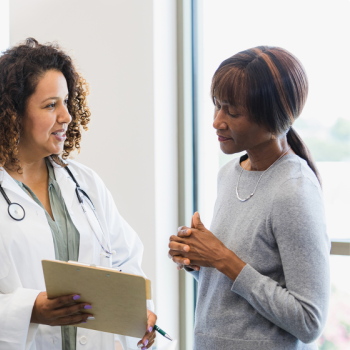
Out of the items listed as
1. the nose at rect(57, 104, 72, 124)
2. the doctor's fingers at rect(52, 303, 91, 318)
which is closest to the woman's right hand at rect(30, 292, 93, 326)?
the doctor's fingers at rect(52, 303, 91, 318)

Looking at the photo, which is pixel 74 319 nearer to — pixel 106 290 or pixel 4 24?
pixel 106 290

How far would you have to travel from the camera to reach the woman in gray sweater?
927 mm

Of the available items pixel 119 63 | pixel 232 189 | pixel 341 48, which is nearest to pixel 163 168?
pixel 119 63

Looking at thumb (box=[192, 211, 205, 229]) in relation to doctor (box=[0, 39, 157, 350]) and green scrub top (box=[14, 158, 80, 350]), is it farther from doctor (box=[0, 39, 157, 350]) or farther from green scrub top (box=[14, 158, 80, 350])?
green scrub top (box=[14, 158, 80, 350])

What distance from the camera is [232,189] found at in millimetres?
1182

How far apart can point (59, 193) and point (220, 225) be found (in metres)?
0.62

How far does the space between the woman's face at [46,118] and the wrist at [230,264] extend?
712 mm

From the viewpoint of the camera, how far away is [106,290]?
0.98m

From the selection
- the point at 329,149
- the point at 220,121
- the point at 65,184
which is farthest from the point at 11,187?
the point at 329,149

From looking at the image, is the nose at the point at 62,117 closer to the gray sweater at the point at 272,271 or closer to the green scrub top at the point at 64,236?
the green scrub top at the point at 64,236

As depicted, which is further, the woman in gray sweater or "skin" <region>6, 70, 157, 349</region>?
"skin" <region>6, 70, 157, 349</region>

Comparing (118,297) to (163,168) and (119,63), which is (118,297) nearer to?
(163,168)

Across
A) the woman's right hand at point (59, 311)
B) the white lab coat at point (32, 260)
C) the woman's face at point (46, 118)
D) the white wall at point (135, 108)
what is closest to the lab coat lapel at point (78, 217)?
the white lab coat at point (32, 260)

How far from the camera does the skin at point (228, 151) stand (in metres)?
1.02
